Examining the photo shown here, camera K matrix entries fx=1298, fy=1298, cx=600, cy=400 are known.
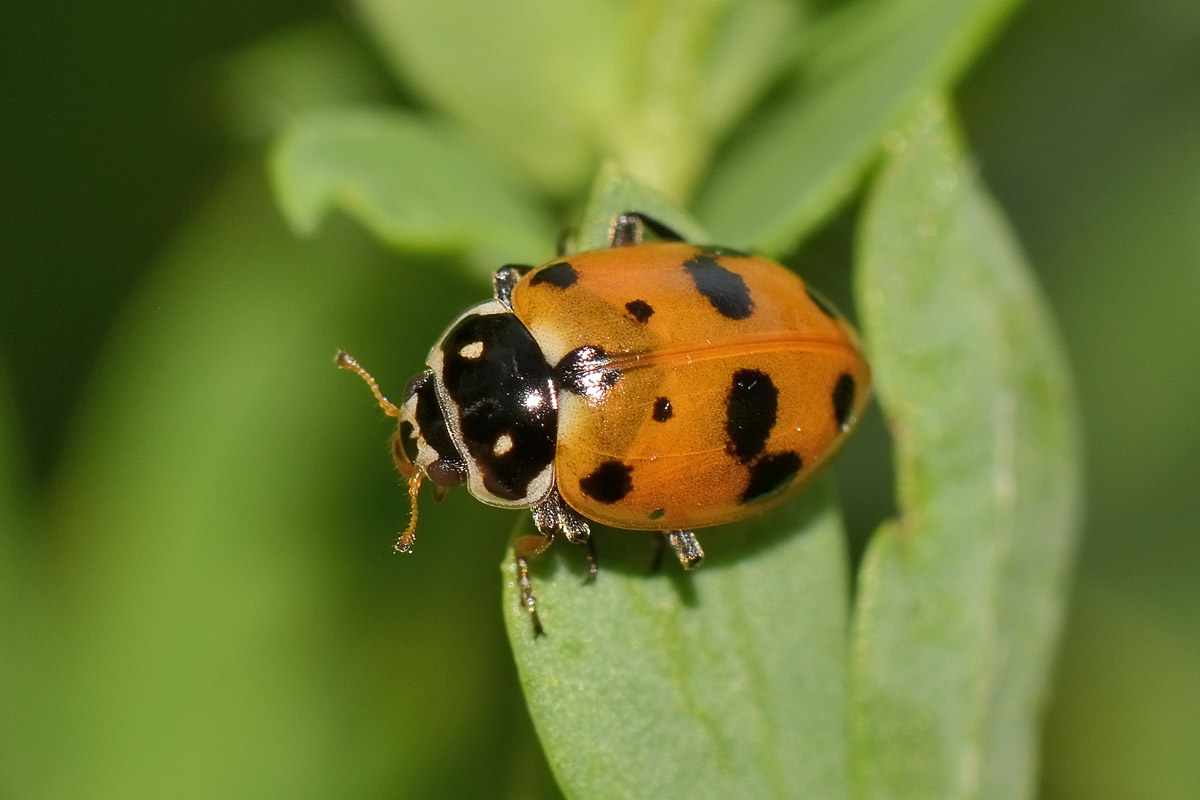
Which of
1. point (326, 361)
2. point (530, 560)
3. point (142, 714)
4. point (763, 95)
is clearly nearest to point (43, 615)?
point (142, 714)

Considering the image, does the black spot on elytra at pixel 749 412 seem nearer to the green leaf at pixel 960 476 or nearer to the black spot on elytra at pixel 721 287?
the black spot on elytra at pixel 721 287

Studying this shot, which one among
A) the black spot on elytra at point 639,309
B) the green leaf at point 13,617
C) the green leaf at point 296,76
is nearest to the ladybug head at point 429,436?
the black spot on elytra at point 639,309

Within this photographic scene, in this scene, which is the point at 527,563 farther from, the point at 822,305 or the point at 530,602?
the point at 822,305

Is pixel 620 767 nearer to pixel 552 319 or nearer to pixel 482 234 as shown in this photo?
pixel 552 319

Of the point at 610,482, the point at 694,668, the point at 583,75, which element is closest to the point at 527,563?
the point at 610,482

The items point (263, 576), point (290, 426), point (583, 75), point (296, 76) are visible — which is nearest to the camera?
point (583, 75)
